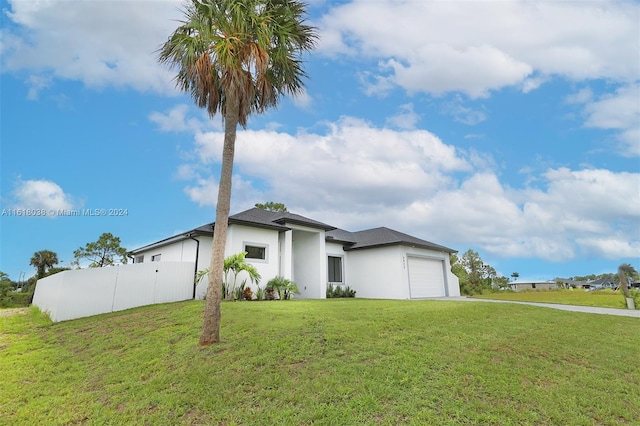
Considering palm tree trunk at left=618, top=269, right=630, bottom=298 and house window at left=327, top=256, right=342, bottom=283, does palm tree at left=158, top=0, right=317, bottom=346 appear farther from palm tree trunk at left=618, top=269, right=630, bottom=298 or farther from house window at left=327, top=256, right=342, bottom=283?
palm tree trunk at left=618, top=269, right=630, bottom=298

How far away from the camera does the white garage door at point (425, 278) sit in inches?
819

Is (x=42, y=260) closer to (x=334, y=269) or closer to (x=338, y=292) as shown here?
(x=334, y=269)

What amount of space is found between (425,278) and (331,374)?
1797 centimetres

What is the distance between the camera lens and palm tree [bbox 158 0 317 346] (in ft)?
25.7

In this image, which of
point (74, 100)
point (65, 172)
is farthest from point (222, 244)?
point (65, 172)

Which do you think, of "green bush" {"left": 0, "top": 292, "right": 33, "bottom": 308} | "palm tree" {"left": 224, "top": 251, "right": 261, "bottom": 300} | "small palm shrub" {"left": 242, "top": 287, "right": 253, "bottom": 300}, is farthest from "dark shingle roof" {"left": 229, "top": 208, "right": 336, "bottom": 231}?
"green bush" {"left": 0, "top": 292, "right": 33, "bottom": 308}

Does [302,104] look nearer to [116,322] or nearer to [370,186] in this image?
[116,322]

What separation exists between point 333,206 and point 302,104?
16358 millimetres

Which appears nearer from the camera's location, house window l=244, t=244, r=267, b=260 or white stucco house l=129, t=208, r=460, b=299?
white stucco house l=129, t=208, r=460, b=299

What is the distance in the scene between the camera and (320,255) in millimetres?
19219

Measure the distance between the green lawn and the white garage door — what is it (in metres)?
11.0

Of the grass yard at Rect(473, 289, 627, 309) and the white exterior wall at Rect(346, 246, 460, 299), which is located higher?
the white exterior wall at Rect(346, 246, 460, 299)

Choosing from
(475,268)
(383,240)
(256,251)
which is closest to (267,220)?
(256,251)

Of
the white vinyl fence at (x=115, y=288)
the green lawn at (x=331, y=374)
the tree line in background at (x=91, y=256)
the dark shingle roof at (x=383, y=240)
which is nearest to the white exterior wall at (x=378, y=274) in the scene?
the dark shingle roof at (x=383, y=240)
